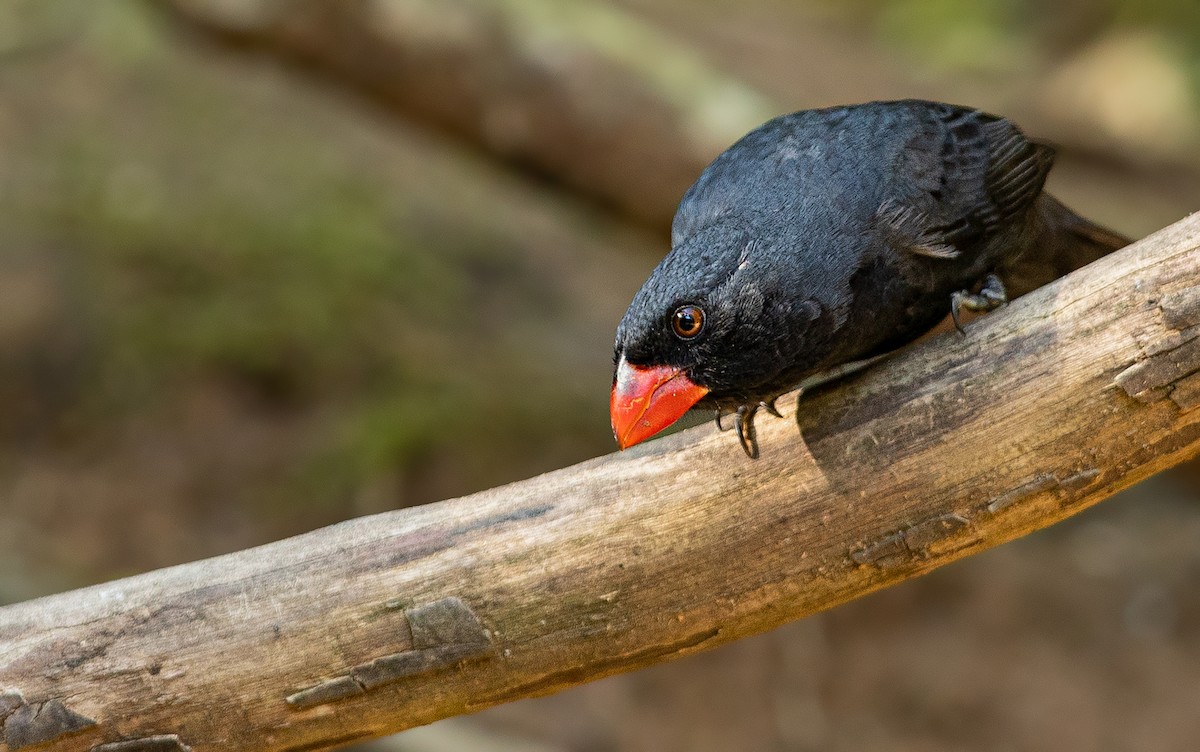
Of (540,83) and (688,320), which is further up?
(540,83)

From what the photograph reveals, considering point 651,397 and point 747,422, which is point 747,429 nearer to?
point 747,422

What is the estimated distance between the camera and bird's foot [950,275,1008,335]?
3.46m

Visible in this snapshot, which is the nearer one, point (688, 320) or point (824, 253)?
point (688, 320)

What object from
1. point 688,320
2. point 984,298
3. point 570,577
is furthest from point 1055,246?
point 570,577

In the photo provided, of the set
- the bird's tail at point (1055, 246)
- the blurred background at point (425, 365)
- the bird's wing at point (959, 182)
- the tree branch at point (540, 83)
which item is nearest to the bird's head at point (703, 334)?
the bird's wing at point (959, 182)

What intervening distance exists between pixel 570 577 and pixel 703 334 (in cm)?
75

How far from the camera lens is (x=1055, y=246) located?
13.0 feet

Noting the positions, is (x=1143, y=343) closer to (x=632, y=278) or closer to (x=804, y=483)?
(x=804, y=483)

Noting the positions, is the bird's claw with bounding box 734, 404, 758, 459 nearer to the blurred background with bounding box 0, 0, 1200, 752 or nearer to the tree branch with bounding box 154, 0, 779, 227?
the blurred background with bounding box 0, 0, 1200, 752

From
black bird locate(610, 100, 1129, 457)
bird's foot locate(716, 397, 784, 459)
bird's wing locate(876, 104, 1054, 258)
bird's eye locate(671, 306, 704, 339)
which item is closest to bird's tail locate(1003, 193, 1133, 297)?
black bird locate(610, 100, 1129, 457)

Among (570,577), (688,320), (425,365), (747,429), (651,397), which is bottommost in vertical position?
(570,577)

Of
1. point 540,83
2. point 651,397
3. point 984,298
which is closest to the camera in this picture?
point 651,397

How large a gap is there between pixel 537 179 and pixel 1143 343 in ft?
14.2

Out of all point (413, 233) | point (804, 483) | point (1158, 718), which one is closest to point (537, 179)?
point (413, 233)
